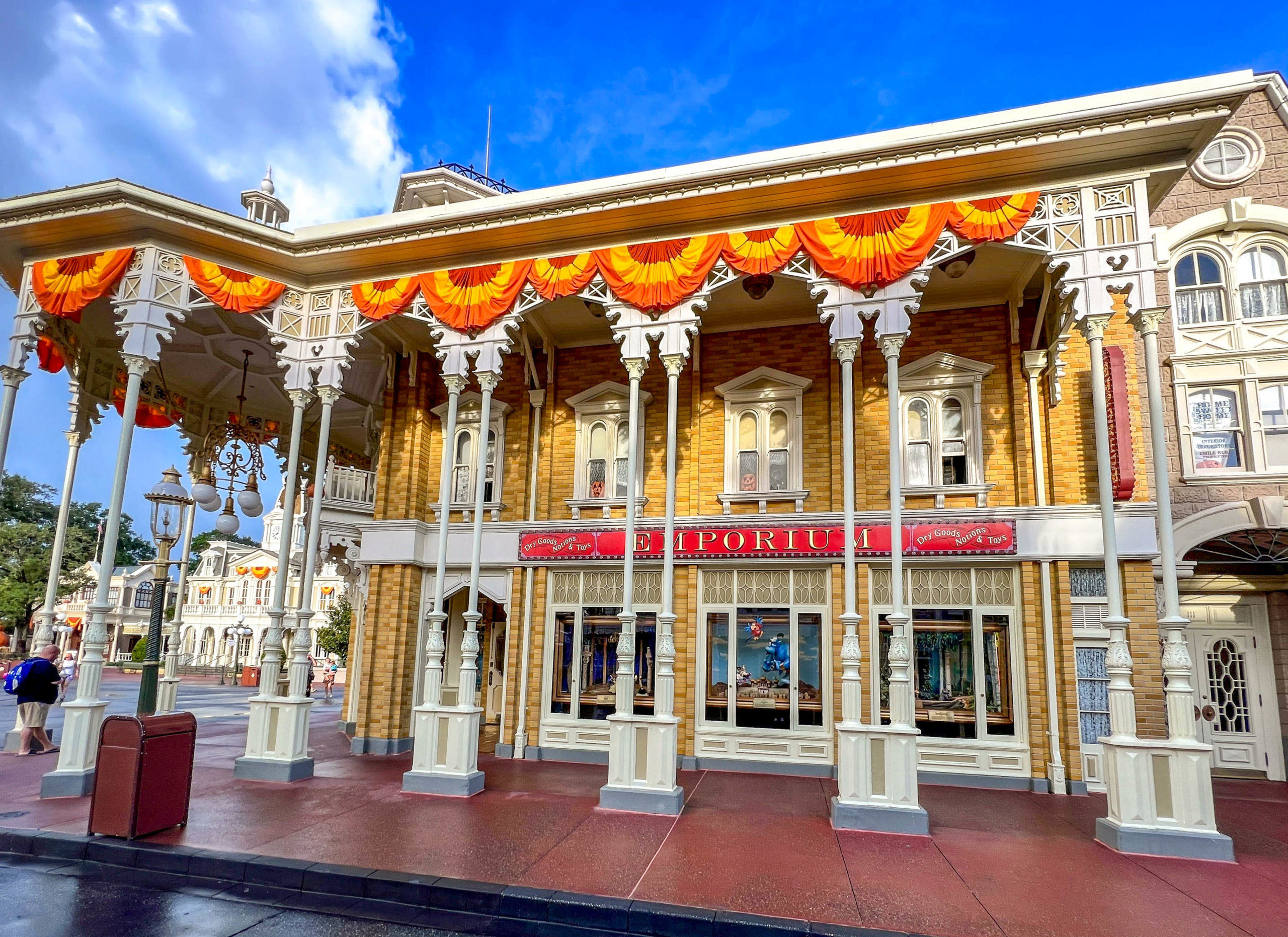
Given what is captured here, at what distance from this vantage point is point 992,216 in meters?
8.61

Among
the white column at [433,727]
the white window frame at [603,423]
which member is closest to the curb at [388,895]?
the white column at [433,727]

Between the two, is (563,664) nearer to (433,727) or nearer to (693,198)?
(433,727)

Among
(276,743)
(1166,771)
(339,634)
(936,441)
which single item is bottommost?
(276,743)

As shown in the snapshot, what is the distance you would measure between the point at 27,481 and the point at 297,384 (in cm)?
5892

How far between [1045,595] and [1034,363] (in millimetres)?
3385

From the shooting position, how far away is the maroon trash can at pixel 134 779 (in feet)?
21.6

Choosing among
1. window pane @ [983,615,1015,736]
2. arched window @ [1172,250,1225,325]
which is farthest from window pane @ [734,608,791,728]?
arched window @ [1172,250,1225,325]

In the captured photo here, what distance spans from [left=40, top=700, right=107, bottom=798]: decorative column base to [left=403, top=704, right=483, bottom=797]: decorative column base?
3.46m

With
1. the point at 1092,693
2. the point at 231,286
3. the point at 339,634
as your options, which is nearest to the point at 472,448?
the point at 231,286

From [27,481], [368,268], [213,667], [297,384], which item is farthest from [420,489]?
[27,481]

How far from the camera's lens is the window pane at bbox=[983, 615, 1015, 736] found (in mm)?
10266

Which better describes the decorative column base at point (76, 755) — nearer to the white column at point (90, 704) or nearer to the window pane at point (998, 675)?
the white column at point (90, 704)

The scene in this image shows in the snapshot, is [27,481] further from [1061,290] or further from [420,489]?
[1061,290]

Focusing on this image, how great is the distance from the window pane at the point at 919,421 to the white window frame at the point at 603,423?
4.25 m
